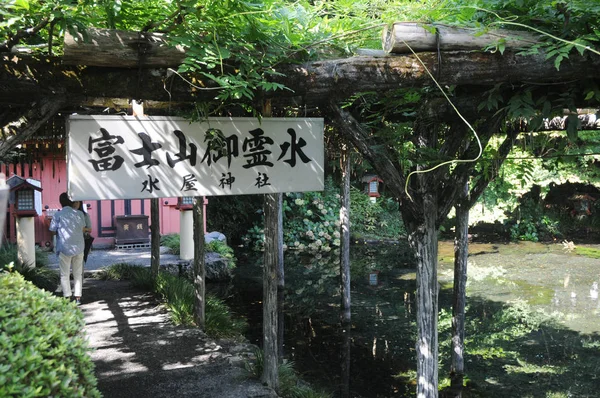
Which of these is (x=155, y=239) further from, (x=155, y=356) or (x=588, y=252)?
(x=588, y=252)

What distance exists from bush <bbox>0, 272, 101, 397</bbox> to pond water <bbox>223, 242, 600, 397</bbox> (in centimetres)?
494

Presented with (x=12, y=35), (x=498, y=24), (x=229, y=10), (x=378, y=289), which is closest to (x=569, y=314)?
(x=378, y=289)

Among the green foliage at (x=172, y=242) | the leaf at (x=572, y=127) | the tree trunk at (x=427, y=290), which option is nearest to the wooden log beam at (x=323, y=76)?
the leaf at (x=572, y=127)

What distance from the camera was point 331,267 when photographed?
51.5ft

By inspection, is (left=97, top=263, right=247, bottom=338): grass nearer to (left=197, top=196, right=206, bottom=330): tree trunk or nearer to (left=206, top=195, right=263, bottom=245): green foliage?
(left=197, top=196, right=206, bottom=330): tree trunk

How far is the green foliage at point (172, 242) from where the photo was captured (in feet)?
43.5

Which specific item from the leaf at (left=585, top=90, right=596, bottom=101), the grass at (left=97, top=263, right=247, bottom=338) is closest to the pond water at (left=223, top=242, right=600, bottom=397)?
the grass at (left=97, top=263, right=247, bottom=338)

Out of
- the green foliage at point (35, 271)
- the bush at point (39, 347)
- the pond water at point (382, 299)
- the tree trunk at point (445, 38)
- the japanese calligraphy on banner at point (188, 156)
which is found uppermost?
the tree trunk at point (445, 38)

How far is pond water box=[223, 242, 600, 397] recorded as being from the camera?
8078 millimetres

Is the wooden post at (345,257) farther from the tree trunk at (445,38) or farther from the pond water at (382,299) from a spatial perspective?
the tree trunk at (445,38)

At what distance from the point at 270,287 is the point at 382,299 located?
7114 millimetres

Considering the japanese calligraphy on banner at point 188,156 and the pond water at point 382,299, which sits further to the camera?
the pond water at point 382,299

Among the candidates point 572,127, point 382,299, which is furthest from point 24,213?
point 572,127

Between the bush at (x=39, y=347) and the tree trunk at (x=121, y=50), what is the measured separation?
4.61 ft
